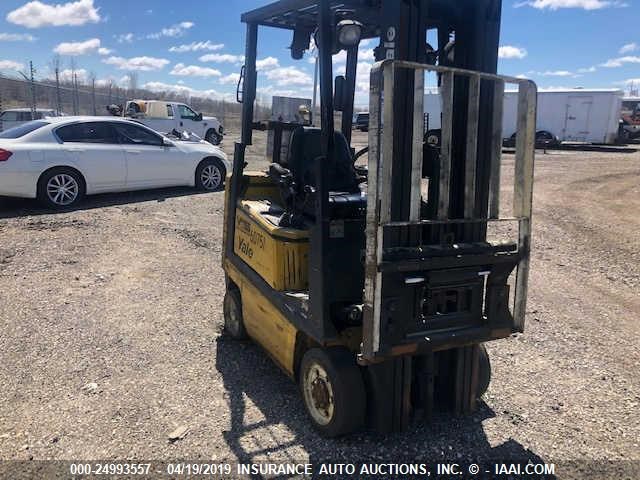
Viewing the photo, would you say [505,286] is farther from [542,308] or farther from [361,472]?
[542,308]

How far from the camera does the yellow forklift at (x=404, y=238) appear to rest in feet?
9.55

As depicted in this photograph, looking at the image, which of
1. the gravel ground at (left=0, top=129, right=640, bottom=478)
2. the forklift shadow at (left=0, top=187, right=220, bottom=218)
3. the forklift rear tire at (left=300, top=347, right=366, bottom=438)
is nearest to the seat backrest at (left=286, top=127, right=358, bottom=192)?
the forklift rear tire at (left=300, top=347, right=366, bottom=438)

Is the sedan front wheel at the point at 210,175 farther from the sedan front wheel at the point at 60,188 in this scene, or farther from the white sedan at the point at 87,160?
the sedan front wheel at the point at 60,188

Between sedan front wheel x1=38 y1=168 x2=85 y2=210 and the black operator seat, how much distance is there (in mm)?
7093

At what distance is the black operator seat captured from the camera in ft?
11.7

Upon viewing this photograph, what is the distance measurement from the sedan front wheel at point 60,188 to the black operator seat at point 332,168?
7.09 metres

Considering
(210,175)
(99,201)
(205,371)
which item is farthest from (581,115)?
(205,371)

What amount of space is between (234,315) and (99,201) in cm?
692

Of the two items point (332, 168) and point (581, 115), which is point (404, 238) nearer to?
point (332, 168)

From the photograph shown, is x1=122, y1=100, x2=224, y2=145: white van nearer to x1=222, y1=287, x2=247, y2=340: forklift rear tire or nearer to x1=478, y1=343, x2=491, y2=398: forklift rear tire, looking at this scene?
x1=222, y1=287, x2=247, y2=340: forklift rear tire

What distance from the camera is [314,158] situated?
13.1ft

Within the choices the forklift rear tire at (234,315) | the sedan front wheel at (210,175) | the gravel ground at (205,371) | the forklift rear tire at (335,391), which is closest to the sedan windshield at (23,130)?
the gravel ground at (205,371)

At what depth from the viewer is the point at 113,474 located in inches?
121

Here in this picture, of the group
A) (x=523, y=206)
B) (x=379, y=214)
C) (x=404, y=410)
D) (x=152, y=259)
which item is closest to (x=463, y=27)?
(x=523, y=206)
